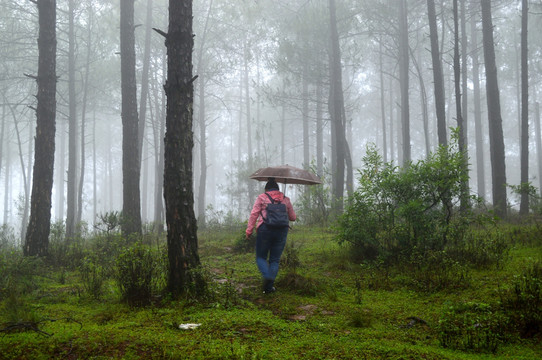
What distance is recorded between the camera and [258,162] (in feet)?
78.8

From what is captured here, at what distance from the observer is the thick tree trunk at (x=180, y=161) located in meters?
4.70

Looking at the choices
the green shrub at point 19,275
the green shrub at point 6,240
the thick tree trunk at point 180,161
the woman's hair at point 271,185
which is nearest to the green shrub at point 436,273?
the woman's hair at point 271,185

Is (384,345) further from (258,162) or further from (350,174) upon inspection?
(258,162)

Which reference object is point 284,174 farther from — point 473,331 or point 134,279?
→ point 473,331

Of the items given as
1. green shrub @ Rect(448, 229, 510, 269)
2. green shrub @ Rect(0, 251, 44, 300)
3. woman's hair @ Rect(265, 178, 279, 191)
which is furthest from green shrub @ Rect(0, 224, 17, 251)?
green shrub @ Rect(448, 229, 510, 269)

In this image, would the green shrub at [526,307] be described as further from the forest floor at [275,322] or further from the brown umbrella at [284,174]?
the brown umbrella at [284,174]

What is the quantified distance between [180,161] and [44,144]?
5.06 m

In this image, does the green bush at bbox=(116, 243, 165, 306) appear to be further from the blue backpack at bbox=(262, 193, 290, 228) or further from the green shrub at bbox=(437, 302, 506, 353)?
the green shrub at bbox=(437, 302, 506, 353)

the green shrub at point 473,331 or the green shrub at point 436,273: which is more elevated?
the green shrub at point 436,273

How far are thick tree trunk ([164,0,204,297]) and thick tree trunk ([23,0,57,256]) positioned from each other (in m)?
4.68

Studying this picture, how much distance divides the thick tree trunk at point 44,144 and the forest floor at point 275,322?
1826 millimetres

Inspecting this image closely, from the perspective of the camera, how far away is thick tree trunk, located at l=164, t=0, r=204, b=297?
4699 millimetres

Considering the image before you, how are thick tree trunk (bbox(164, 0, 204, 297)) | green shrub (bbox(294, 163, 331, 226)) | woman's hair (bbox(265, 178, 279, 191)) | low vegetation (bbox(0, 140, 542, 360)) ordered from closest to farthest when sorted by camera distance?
low vegetation (bbox(0, 140, 542, 360)), thick tree trunk (bbox(164, 0, 204, 297)), woman's hair (bbox(265, 178, 279, 191)), green shrub (bbox(294, 163, 331, 226))

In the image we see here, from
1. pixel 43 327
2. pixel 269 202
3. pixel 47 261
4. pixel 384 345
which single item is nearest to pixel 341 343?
pixel 384 345
